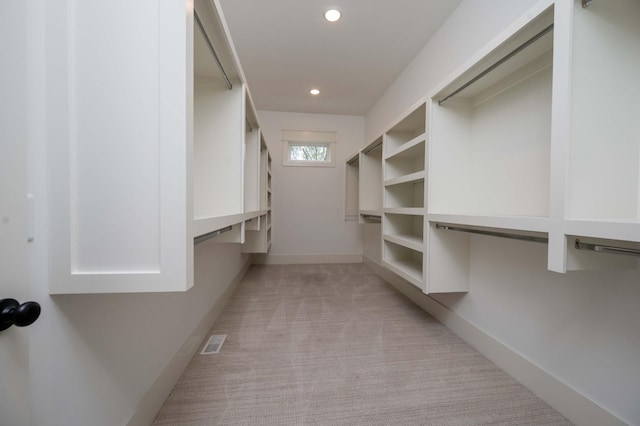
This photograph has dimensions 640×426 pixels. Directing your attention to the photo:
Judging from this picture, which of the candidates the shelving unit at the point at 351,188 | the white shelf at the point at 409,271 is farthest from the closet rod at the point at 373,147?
the white shelf at the point at 409,271

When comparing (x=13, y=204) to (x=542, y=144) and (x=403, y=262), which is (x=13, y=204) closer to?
(x=542, y=144)

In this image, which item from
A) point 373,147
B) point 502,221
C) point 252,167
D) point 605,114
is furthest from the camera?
point 373,147

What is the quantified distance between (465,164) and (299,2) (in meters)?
1.75

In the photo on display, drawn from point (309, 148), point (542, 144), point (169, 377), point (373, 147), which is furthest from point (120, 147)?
point (309, 148)

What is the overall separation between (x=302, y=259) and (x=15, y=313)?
361 centimetres

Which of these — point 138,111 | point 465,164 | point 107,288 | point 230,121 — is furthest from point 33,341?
point 465,164

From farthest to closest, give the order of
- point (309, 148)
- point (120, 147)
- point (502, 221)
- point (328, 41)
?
point (309, 148) < point (328, 41) < point (502, 221) < point (120, 147)

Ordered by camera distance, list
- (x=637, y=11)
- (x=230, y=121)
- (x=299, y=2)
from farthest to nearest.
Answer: (x=299, y=2) → (x=230, y=121) → (x=637, y=11)

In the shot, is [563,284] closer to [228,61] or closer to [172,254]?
[172,254]

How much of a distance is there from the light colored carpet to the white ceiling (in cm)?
251

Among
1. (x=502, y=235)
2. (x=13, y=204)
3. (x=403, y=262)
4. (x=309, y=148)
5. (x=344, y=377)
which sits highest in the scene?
(x=309, y=148)

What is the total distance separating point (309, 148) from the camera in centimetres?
414

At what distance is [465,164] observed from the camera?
1.58 metres

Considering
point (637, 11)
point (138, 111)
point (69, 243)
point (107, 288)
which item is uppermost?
point (637, 11)
